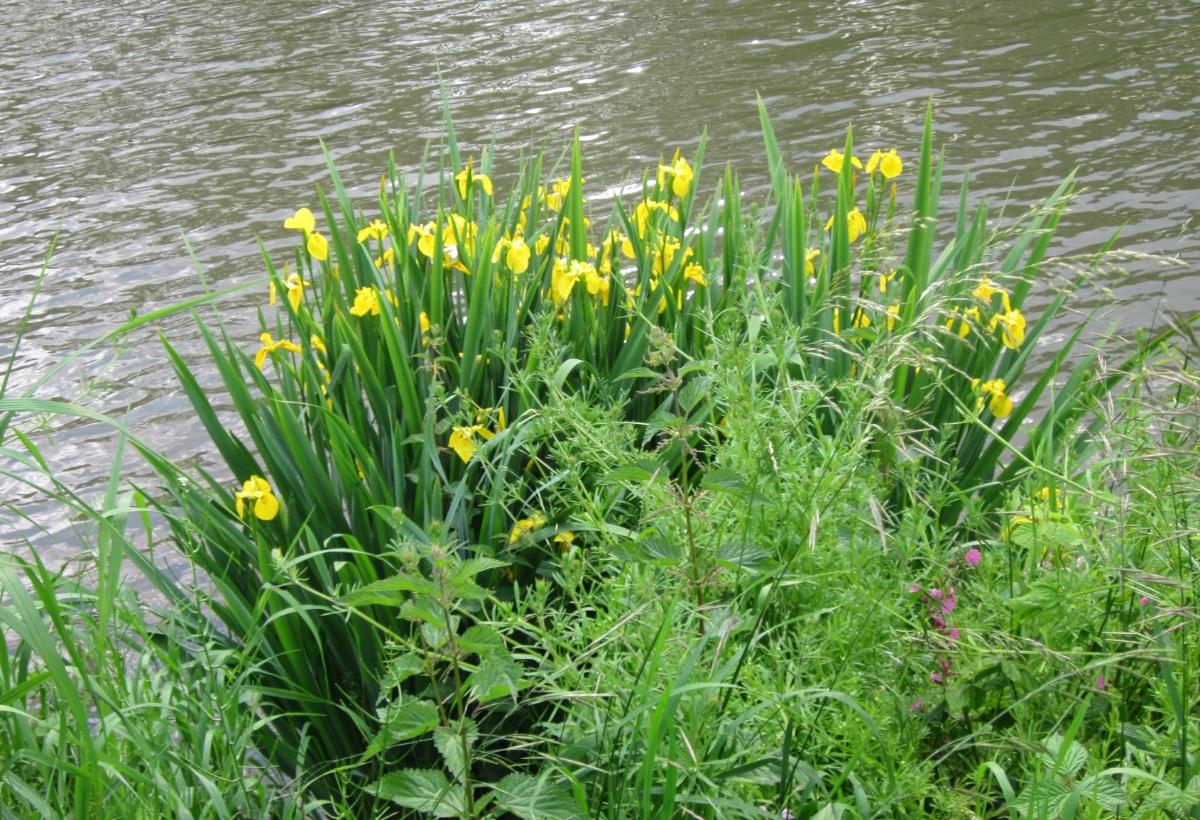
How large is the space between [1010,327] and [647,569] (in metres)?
1.16

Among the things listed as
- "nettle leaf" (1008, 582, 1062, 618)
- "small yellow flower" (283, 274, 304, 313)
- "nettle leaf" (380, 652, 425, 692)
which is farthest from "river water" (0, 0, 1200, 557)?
"nettle leaf" (1008, 582, 1062, 618)

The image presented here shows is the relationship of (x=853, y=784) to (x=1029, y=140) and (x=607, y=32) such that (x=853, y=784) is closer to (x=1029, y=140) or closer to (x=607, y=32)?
(x=1029, y=140)

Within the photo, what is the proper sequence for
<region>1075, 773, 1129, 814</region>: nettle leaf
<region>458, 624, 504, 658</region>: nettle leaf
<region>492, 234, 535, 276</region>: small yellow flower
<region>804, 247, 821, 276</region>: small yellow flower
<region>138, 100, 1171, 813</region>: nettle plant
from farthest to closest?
<region>804, 247, 821, 276</region>: small yellow flower < <region>492, 234, 535, 276</region>: small yellow flower < <region>138, 100, 1171, 813</region>: nettle plant < <region>458, 624, 504, 658</region>: nettle leaf < <region>1075, 773, 1129, 814</region>: nettle leaf

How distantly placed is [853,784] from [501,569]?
102cm

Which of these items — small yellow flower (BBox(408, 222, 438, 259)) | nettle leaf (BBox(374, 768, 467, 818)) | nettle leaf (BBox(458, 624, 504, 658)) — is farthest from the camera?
small yellow flower (BBox(408, 222, 438, 259))

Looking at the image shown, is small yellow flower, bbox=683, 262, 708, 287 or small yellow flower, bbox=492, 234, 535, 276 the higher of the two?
small yellow flower, bbox=492, 234, 535, 276

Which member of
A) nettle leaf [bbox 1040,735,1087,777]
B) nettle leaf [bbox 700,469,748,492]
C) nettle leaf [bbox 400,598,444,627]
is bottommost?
nettle leaf [bbox 1040,735,1087,777]

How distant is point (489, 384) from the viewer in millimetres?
2922

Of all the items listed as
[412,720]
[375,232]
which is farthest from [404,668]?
[375,232]

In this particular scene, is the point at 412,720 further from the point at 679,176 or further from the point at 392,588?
the point at 679,176

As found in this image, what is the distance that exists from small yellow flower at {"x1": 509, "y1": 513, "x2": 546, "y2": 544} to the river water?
7.41ft

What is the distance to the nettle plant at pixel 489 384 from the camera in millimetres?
2508

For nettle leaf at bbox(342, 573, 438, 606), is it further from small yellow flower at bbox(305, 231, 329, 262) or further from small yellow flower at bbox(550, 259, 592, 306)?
small yellow flower at bbox(305, 231, 329, 262)

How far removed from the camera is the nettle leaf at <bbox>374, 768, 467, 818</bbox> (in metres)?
1.86
